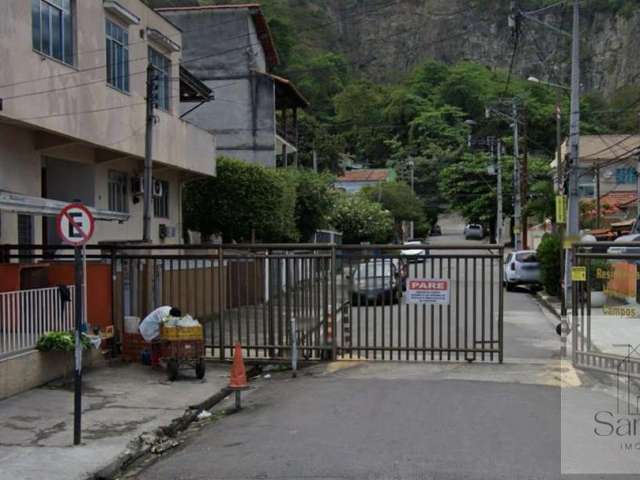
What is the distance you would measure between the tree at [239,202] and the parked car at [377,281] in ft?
41.2

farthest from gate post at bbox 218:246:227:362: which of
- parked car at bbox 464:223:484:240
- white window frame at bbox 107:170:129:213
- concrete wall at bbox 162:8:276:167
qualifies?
parked car at bbox 464:223:484:240

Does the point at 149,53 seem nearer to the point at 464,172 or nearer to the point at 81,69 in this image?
the point at 81,69

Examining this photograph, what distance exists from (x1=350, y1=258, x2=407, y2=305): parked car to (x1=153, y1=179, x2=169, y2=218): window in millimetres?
10085

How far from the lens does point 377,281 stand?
46.1ft

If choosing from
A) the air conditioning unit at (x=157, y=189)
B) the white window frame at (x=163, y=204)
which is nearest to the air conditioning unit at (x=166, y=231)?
the white window frame at (x=163, y=204)

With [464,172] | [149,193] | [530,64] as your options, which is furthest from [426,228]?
[149,193]

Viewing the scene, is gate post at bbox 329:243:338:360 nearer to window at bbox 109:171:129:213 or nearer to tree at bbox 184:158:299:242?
window at bbox 109:171:129:213

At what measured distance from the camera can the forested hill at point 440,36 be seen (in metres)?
96.0

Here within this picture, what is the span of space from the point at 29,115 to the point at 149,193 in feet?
14.8

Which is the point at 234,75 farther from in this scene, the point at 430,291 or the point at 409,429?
the point at 409,429

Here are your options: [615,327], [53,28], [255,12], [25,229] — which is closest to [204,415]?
[615,327]

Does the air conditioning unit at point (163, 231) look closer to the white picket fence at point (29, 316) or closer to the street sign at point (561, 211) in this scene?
the white picket fence at point (29, 316)

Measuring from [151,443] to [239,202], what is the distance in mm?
18377

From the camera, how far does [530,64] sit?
113 m
